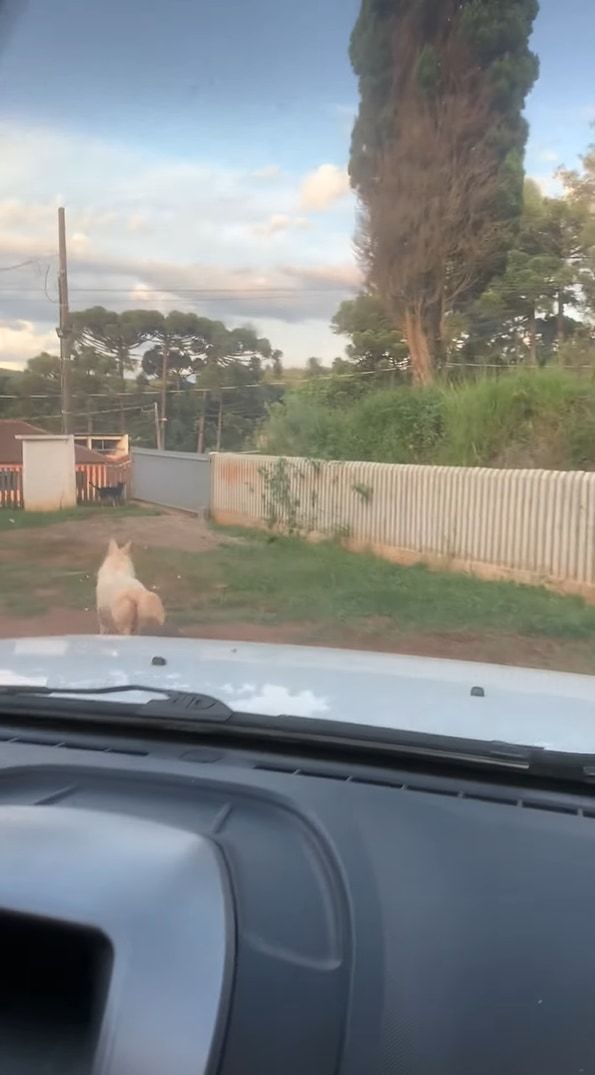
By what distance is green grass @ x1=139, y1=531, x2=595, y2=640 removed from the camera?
995 centimetres

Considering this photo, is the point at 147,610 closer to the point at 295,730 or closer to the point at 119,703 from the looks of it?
the point at 119,703

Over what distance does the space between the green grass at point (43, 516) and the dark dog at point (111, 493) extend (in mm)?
A: 235

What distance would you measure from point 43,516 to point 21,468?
95 centimetres

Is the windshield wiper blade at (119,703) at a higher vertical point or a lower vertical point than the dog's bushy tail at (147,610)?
higher

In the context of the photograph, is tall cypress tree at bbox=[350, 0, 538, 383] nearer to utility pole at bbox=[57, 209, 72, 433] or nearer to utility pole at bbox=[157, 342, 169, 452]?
utility pole at bbox=[157, 342, 169, 452]

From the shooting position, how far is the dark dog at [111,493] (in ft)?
54.1

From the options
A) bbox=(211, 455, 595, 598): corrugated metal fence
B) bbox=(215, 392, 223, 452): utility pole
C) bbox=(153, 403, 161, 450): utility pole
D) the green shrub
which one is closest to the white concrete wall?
bbox=(153, 403, 161, 450): utility pole

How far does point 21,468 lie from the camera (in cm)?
1608

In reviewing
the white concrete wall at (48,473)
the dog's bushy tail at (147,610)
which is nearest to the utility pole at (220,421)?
the white concrete wall at (48,473)

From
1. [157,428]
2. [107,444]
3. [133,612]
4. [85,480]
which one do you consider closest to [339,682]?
[133,612]

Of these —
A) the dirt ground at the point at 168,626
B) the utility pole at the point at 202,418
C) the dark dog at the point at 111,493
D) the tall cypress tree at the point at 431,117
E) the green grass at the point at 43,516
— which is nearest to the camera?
the dirt ground at the point at 168,626

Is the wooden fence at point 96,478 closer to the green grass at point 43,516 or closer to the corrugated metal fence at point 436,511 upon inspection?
the green grass at point 43,516

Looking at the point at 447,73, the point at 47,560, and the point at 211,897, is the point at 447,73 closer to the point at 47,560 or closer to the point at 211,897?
the point at 47,560

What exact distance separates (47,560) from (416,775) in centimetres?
1125
